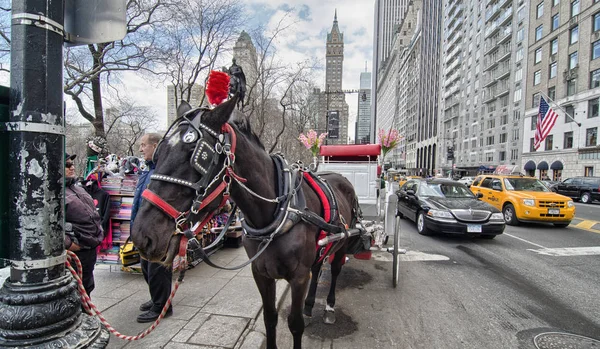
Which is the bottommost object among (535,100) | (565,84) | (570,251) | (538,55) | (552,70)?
(570,251)

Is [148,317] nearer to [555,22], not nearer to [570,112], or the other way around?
[570,112]

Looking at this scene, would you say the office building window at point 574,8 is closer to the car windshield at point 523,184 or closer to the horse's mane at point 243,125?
the car windshield at point 523,184

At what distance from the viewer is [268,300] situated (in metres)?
2.61

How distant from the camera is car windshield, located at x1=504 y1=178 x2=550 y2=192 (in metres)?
10.7

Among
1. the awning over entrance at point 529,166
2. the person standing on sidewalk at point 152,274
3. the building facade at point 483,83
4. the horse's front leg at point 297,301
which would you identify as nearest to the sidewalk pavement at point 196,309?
the person standing on sidewalk at point 152,274

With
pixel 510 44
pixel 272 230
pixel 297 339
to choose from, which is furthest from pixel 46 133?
pixel 510 44

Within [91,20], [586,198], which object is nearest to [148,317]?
[91,20]

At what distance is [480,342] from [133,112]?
79.1ft

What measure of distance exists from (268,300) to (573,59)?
45.9m

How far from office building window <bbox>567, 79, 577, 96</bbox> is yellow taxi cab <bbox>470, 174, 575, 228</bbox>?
106 feet

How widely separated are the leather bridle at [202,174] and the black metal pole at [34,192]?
41 cm

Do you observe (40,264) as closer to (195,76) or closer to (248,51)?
A: (195,76)

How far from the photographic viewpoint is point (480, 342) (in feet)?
10.5

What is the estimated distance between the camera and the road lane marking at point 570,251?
6.67 metres
